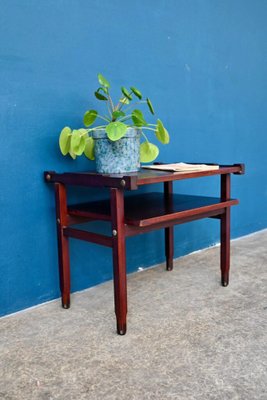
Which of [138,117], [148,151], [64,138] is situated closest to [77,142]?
[64,138]

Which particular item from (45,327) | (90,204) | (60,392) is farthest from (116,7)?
(60,392)

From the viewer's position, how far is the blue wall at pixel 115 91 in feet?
5.01

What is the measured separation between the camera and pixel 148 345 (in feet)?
4.23

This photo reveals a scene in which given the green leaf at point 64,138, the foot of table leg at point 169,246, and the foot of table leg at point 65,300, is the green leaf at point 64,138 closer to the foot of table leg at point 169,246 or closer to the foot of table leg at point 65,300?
the foot of table leg at point 65,300

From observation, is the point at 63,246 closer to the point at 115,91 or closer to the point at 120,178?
the point at 120,178

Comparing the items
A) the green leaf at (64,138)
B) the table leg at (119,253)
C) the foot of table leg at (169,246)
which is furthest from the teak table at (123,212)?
the foot of table leg at (169,246)

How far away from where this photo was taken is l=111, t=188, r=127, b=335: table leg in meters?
1.30

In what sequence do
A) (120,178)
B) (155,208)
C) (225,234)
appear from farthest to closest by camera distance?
(225,234) < (155,208) < (120,178)

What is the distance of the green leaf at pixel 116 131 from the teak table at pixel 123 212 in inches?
5.2

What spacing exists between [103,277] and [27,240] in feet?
1.54

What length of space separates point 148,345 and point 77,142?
74 cm

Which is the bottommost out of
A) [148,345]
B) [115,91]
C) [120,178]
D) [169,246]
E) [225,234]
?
[148,345]

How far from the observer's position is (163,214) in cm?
142

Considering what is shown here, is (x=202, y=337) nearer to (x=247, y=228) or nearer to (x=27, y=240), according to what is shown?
(x=27, y=240)
